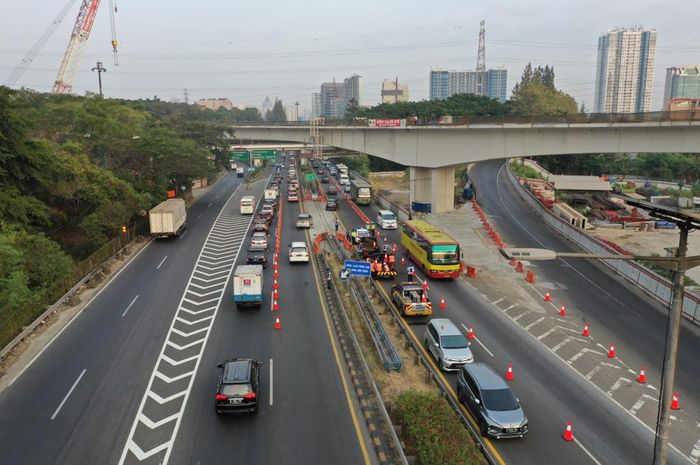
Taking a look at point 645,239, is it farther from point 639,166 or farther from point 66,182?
point 639,166

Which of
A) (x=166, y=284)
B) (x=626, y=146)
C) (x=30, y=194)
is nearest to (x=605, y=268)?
(x=626, y=146)

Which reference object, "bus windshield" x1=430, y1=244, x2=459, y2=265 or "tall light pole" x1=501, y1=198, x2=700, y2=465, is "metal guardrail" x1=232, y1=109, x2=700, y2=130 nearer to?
"bus windshield" x1=430, y1=244, x2=459, y2=265

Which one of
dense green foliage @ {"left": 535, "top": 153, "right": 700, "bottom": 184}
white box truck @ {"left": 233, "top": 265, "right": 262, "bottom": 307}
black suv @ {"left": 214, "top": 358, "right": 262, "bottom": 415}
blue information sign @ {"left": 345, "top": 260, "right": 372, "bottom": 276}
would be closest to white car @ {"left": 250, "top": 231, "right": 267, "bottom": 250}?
white box truck @ {"left": 233, "top": 265, "right": 262, "bottom": 307}

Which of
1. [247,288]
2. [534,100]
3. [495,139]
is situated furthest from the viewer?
[534,100]

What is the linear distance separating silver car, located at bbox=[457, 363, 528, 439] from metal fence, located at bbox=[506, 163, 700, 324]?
15.1 meters

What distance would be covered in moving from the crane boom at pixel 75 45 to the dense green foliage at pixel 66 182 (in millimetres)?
63204

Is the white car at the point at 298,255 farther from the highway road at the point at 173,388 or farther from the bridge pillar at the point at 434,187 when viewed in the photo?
the bridge pillar at the point at 434,187

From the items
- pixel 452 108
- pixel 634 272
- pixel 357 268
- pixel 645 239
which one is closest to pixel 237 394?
pixel 357 268

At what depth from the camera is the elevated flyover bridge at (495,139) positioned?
1801 inches

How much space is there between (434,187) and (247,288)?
36787 mm

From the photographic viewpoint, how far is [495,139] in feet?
186

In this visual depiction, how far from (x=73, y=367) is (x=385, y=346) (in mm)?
14719

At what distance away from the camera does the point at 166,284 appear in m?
37.1

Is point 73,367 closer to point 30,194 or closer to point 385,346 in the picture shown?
point 385,346
